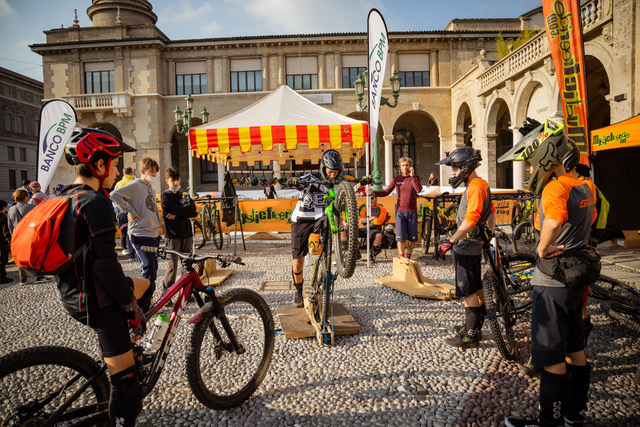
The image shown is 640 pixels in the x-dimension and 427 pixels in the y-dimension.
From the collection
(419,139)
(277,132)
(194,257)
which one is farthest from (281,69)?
(194,257)

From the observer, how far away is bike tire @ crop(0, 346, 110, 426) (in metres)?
1.75

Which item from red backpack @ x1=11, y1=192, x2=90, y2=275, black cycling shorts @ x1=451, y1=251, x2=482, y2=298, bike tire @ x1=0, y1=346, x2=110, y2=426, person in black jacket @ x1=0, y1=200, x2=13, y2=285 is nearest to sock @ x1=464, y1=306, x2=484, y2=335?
black cycling shorts @ x1=451, y1=251, x2=482, y2=298

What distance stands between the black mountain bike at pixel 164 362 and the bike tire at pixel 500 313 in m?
1.94

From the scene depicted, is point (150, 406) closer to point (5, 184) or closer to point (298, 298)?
point (298, 298)

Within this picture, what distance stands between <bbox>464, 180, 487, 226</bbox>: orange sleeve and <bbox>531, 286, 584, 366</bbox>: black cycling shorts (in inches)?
45.4

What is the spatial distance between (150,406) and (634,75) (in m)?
13.3

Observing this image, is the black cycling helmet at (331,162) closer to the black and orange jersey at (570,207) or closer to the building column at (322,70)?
the black and orange jersey at (570,207)

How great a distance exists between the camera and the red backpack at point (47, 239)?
1703 mm

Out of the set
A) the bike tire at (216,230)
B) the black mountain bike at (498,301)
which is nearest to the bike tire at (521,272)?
the black mountain bike at (498,301)

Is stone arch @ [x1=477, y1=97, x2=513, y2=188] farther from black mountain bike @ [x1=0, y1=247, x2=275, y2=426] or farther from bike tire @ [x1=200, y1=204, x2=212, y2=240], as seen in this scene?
black mountain bike @ [x1=0, y1=247, x2=275, y2=426]

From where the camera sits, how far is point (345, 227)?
3.48 metres

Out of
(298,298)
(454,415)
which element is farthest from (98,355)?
(454,415)

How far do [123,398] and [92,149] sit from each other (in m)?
1.39

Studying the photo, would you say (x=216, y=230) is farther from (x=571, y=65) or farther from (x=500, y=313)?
(x=571, y=65)
